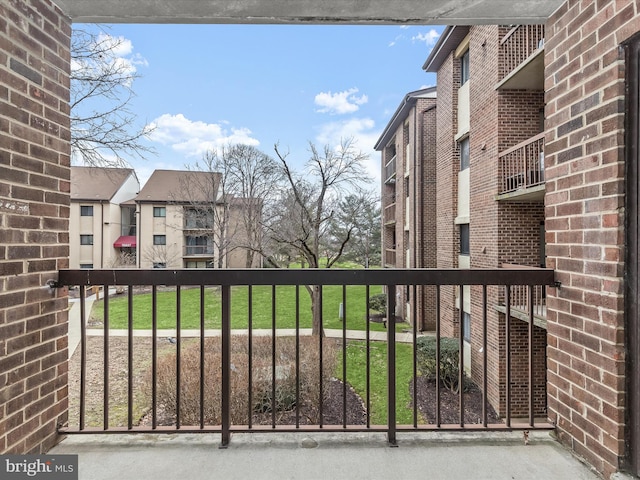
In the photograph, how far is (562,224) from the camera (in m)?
1.78

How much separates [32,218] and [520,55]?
28.9 feet

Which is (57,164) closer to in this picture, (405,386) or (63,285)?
(63,285)

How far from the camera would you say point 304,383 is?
5.88 m

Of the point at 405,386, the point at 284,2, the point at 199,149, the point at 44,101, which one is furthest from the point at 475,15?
the point at 199,149

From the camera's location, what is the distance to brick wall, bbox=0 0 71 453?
1.46 meters

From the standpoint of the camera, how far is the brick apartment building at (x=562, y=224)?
143 cm

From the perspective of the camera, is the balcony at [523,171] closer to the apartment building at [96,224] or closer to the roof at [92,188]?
the apartment building at [96,224]

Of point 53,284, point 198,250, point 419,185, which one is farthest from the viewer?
point 198,250

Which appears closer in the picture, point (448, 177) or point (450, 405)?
point (450, 405)

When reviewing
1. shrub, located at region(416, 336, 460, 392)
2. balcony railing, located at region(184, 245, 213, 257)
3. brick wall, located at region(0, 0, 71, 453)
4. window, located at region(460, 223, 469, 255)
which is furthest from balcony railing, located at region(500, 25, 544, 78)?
balcony railing, located at region(184, 245, 213, 257)

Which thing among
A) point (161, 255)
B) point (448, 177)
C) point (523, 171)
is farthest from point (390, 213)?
point (161, 255)

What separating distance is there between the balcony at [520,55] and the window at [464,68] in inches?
81.7

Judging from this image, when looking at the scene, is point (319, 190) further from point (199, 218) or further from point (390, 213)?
point (199, 218)

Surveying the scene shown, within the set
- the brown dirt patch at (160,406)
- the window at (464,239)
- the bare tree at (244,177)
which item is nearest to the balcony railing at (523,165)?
the window at (464,239)
